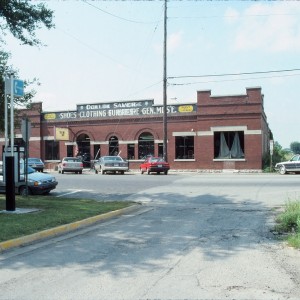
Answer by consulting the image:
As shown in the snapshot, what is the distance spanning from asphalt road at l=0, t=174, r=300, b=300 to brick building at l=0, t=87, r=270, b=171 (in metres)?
24.2

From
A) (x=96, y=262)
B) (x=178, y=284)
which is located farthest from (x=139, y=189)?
(x=178, y=284)

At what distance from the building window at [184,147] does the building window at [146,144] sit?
97.4 inches

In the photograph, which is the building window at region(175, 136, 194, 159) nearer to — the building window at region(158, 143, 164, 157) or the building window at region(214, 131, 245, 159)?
the building window at region(158, 143, 164, 157)

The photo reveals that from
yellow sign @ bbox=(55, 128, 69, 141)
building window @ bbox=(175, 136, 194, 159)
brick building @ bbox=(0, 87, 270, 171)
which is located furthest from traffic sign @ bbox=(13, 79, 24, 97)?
yellow sign @ bbox=(55, 128, 69, 141)

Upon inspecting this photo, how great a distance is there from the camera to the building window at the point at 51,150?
4369 cm

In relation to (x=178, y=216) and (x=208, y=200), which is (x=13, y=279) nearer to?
(x=178, y=216)

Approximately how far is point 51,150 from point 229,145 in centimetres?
1825

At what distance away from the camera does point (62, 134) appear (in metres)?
42.0

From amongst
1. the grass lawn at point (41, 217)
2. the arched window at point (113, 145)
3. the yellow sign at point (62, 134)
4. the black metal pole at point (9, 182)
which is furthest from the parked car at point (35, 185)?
the yellow sign at point (62, 134)

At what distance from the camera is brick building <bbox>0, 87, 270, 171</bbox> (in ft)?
119

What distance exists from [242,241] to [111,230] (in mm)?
3085

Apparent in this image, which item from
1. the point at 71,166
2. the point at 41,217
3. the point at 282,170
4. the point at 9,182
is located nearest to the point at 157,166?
the point at 71,166

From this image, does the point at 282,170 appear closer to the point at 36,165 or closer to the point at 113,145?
the point at 113,145

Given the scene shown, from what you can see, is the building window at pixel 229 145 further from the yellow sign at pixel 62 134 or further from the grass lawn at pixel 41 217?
the grass lawn at pixel 41 217
